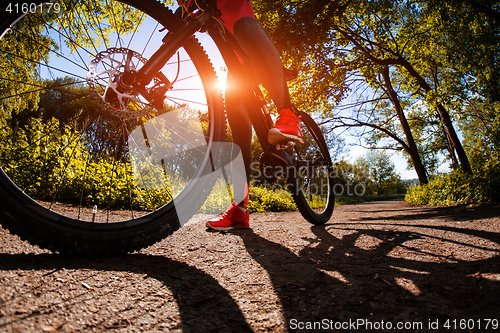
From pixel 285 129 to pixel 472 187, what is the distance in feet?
19.7

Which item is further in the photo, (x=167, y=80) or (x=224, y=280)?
(x=167, y=80)

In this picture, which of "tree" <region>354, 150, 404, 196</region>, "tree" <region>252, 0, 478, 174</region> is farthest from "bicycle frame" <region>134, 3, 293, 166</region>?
"tree" <region>354, 150, 404, 196</region>

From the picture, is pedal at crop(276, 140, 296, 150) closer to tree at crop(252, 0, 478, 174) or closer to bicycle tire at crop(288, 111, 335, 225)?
bicycle tire at crop(288, 111, 335, 225)

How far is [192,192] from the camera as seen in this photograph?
5.01 feet

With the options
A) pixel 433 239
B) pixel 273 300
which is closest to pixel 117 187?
pixel 273 300

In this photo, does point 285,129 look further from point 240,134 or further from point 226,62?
point 226,62

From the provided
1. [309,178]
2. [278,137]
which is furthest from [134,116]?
[309,178]

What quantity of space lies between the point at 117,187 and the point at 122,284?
10.2 feet

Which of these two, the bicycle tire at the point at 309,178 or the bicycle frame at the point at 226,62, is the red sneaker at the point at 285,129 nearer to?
the bicycle frame at the point at 226,62

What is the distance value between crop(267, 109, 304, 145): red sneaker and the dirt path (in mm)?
798

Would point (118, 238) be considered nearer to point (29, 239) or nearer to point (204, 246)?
point (29, 239)

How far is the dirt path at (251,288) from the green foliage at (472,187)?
4.52m

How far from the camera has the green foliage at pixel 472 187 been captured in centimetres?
491

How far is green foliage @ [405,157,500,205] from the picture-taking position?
491cm
